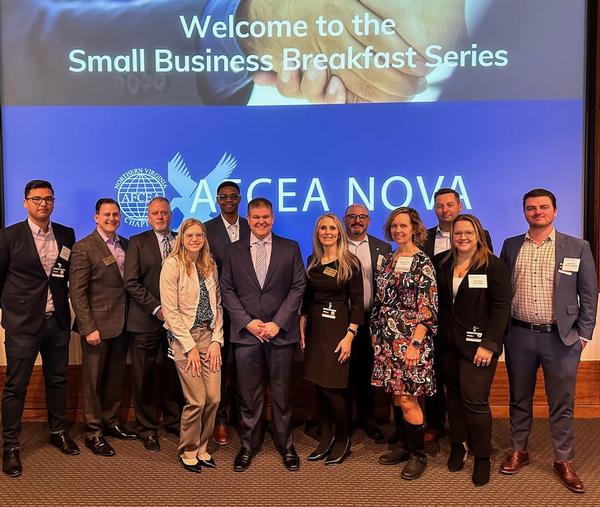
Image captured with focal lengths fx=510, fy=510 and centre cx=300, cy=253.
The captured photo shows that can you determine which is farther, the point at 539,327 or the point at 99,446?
the point at 99,446

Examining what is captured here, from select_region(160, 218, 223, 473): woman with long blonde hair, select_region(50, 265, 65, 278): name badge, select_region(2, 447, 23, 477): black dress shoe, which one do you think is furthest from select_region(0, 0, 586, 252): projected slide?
select_region(2, 447, 23, 477): black dress shoe

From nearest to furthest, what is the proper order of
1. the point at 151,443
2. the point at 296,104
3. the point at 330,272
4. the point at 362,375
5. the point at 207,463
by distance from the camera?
the point at 330,272 < the point at 207,463 < the point at 151,443 < the point at 362,375 < the point at 296,104

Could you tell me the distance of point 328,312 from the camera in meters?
3.05

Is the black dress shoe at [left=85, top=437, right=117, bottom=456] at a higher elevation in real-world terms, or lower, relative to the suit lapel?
lower

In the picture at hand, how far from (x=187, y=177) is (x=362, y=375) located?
2245 mm

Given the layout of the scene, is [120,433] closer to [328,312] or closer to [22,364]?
[22,364]

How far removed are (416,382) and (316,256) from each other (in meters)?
0.93

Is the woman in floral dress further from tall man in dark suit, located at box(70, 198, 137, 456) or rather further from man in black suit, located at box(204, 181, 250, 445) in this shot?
tall man in dark suit, located at box(70, 198, 137, 456)

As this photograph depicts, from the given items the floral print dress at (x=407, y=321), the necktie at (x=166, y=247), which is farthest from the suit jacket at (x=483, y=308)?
the necktie at (x=166, y=247)

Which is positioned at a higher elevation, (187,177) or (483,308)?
(187,177)

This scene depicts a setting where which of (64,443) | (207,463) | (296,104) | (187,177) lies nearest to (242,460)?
(207,463)

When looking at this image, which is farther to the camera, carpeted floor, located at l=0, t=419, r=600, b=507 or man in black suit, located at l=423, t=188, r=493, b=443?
man in black suit, located at l=423, t=188, r=493, b=443

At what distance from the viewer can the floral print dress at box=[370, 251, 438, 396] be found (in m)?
2.82

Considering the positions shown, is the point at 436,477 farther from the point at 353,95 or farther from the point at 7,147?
the point at 7,147
